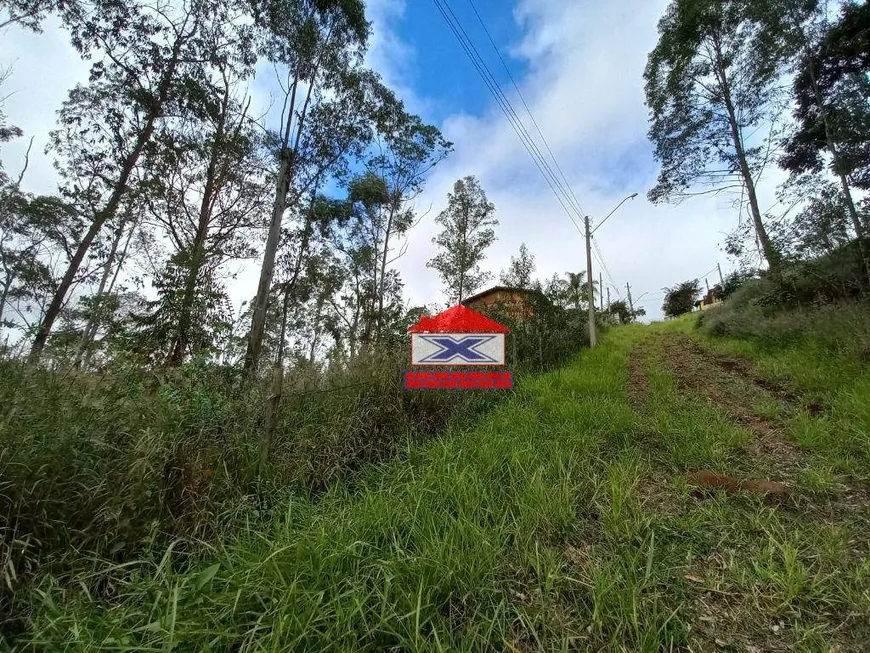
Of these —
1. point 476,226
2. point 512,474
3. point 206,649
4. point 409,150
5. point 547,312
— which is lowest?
point 206,649

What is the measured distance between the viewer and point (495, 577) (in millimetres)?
1573

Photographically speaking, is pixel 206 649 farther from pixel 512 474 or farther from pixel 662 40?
pixel 662 40

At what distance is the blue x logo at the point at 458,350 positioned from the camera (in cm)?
480

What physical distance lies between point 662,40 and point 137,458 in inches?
631

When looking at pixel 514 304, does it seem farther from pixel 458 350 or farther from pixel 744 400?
pixel 744 400

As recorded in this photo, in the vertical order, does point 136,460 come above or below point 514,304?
below

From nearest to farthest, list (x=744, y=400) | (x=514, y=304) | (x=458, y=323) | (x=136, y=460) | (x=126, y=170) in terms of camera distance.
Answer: (x=136, y=460) < (x=744, y=400) < (x=458, y=323) < (x=514, y=304) < (x=126, y=170)

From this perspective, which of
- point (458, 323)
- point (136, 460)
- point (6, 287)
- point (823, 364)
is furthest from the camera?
point (6, 287)

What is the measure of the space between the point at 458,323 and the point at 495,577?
4817 mm

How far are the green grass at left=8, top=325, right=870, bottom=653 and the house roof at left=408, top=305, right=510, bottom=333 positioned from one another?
312 centimetres

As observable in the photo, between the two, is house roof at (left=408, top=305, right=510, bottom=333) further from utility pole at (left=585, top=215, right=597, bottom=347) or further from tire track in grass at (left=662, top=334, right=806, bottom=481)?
utility pole at (left=585, top=215, right=597, bottom=347)

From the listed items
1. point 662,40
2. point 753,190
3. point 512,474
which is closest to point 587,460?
point 512,474

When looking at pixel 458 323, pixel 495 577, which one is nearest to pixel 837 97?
pixel 458 323

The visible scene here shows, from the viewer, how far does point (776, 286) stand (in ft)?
26.2
